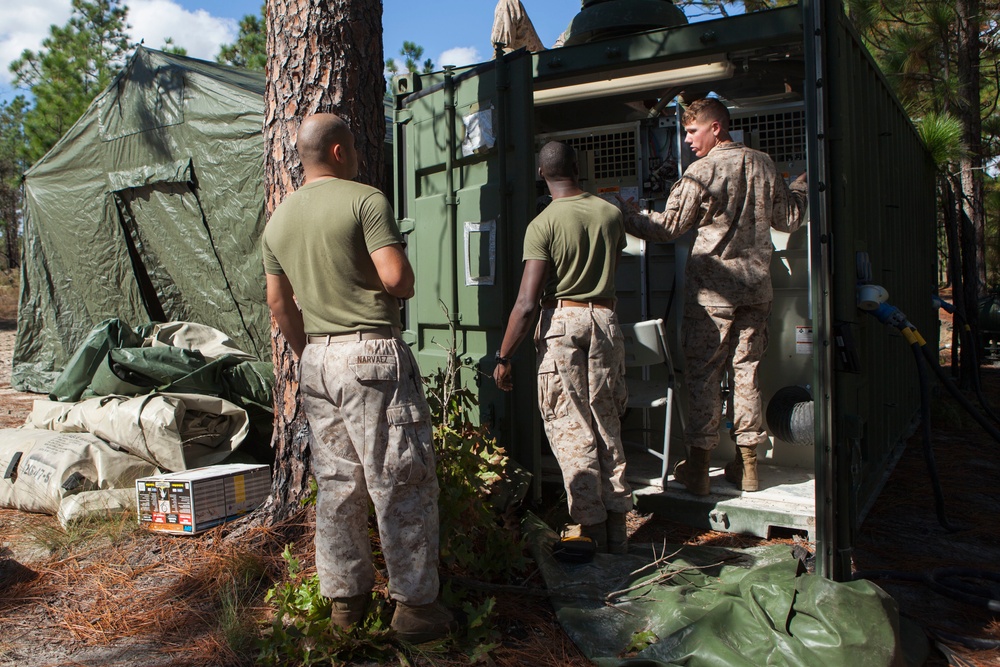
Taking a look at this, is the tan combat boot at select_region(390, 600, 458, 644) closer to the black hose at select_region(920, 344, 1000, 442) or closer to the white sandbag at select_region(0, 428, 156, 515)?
the black hose at select_region(920, 344, 1000, 442)

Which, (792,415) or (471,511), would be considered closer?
(471,511)

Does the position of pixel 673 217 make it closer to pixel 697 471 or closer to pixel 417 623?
pixel 697 471

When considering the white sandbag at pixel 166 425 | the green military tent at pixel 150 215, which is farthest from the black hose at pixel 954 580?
the green military tent at pixel 150 215

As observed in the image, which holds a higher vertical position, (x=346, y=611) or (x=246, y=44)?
(x=246, y=44)

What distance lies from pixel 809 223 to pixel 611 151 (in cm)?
228

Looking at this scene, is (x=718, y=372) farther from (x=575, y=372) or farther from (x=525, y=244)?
(x=525, y=244)

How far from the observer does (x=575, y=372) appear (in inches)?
137

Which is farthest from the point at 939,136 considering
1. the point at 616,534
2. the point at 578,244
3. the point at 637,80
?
the point at 616,534

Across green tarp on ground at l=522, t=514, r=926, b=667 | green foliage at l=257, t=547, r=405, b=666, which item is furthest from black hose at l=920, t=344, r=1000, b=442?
green foliage at l=257, t=547, r=405, b=666

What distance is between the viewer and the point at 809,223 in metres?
3.01

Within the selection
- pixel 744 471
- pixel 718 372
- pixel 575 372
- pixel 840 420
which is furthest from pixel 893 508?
pixel 575 372

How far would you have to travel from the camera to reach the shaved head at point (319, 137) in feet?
8.88

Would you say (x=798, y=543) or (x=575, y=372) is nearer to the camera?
(x=575, y=372)

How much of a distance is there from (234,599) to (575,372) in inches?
65.6
